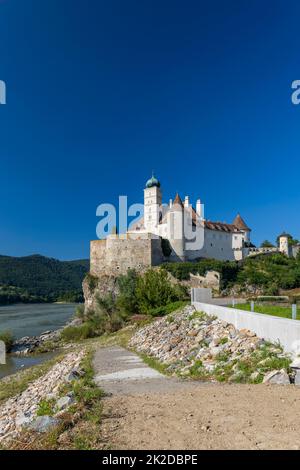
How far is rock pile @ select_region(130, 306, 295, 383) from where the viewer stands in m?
8.89

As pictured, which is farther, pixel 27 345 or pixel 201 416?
pixel 27 345

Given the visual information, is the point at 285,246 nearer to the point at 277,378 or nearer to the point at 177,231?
the point at 177,231

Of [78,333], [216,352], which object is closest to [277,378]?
[216,352]

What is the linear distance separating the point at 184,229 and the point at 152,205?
281 inches

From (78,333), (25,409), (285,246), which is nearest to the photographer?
(25,409)

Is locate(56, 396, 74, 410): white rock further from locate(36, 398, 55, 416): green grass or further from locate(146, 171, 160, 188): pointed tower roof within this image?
locate(146, 171, 160, 188): pointed tower roof

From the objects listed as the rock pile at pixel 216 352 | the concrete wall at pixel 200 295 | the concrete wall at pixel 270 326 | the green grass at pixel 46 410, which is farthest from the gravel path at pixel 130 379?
the concrete wall at pixel 200 295

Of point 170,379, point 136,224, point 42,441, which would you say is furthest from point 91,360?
point 136,224

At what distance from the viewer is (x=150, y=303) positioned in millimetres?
30359

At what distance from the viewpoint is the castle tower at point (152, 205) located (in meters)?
54.0

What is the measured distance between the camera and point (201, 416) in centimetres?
600

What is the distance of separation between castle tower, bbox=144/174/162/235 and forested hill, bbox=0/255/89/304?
44491 mm

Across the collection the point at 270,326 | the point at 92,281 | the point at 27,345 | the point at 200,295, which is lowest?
the point at 27,345
